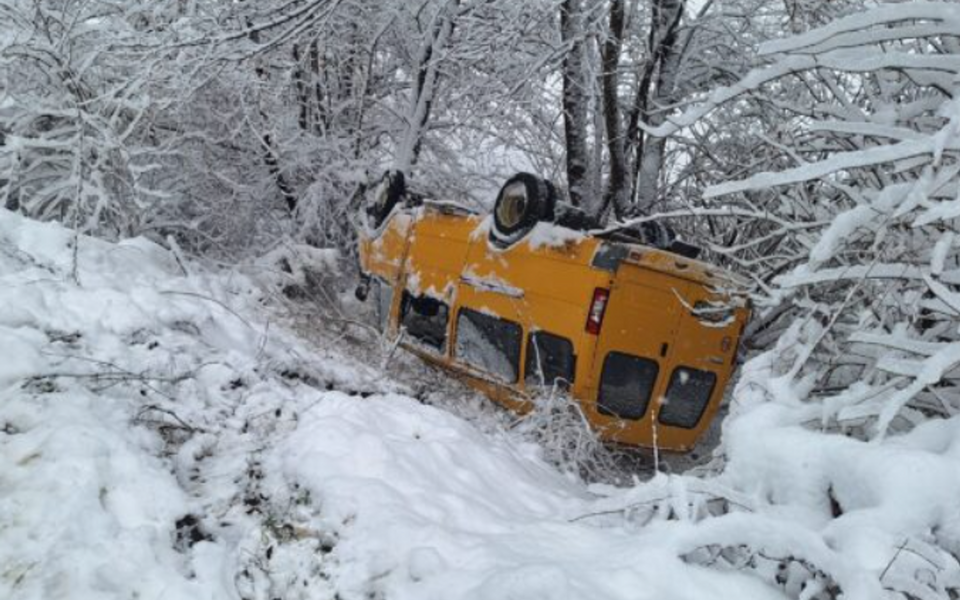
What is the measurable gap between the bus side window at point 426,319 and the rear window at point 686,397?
1879 millimetres

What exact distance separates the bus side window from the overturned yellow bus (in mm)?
23

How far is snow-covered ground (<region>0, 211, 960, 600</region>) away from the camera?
2441 millimetres

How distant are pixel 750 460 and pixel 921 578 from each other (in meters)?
0.82

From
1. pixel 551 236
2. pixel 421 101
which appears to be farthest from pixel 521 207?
pixel 421 101

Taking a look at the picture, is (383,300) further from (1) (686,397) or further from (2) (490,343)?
(1) (686,397)

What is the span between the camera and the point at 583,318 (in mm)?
5250

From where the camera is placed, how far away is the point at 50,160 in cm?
800

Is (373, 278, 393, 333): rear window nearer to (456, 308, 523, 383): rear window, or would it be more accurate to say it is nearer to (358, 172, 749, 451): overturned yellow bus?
(358, 172, 749, 451): overturned yellow bus

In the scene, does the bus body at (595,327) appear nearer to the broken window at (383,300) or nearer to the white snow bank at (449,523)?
the broken window at (383,300)

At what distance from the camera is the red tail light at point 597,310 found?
5.19m

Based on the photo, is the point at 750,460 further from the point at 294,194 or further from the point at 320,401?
the point at 294,194

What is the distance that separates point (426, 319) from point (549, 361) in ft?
5.47

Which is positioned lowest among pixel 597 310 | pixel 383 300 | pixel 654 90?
pixel 383 300

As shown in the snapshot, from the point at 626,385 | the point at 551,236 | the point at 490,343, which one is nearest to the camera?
the point at 626,385
